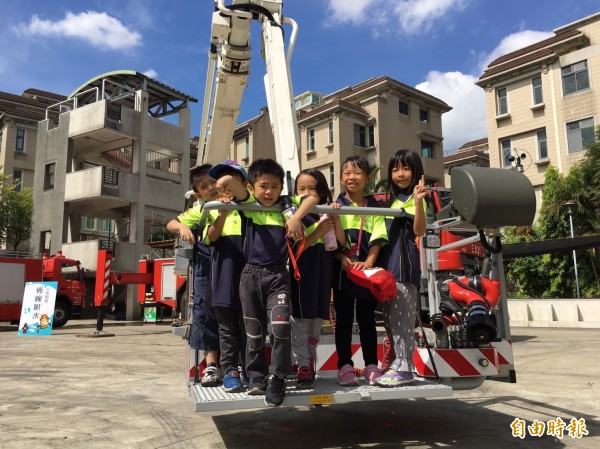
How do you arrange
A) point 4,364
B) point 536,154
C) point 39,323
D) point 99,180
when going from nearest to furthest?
point 4,364
point 39,323
point 99,180
point 536,154

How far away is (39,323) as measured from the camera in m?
14.9

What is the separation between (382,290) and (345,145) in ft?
92.7

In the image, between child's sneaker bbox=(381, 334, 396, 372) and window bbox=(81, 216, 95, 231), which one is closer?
child's sneaker bbox=(381, 334, 396, 372)

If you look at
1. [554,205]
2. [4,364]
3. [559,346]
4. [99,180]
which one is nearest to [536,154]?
[554,205]

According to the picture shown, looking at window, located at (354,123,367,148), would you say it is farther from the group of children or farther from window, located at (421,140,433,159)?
the group of children

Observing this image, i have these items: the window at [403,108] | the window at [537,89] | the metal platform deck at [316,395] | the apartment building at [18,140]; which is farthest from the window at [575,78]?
the apartment building at [18,140]

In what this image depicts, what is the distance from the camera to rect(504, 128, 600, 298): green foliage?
2072 cm

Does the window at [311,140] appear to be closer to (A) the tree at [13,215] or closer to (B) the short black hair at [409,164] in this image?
(A) the tree at [13,215]

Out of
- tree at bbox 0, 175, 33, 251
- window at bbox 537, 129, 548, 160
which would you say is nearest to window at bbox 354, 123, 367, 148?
window at bbox 537, 129, 548, 160

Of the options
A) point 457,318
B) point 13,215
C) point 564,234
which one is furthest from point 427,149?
point 457,318

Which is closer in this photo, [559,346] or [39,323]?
[559,346]

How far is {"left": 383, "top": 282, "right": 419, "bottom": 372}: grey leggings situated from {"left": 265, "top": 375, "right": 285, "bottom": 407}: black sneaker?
2.68ft

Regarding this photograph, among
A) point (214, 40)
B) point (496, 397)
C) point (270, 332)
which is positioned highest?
point (214, 40)

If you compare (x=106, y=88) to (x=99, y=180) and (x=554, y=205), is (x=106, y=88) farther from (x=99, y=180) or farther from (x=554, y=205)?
(x=554, y=205)
